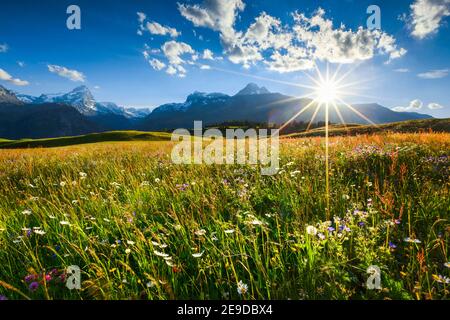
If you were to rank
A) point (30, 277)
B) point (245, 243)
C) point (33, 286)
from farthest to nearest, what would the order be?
point (245, 243), point (30, 277), point (33, 286)

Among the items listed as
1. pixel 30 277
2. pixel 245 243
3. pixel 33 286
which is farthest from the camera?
pixel 245 243

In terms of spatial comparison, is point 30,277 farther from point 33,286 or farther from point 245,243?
point 245,243

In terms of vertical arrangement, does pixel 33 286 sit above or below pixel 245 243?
below

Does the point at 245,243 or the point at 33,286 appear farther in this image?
the point at 245,243

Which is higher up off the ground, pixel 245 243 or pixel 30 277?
pixel 245 243

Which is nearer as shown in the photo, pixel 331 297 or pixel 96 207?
pixel 331 297

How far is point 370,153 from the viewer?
21.6 feet

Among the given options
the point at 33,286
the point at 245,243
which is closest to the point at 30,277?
the point at 33,286
